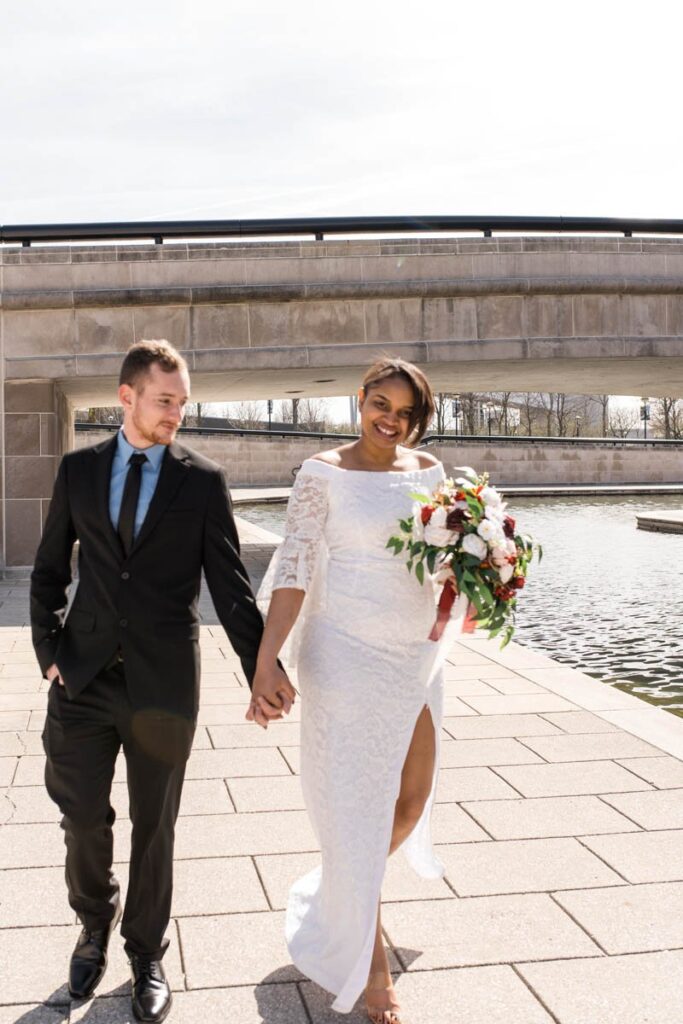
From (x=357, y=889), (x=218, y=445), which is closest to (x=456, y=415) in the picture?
(x=218, y=445)

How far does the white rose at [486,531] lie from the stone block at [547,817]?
190 cm

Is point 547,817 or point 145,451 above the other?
point 145,451

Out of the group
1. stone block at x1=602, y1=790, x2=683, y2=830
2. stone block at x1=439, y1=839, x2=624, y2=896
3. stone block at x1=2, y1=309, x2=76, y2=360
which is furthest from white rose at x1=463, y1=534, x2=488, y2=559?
stone block at x1=2, y1=309, x2=76, y2=360

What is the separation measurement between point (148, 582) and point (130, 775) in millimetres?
613

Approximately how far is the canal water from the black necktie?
19.2ft

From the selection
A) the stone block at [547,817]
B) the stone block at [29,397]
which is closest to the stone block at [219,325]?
the stone block at [29,397]

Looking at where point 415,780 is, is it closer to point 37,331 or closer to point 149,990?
point 149,990

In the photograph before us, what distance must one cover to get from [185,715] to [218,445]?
43869 mm

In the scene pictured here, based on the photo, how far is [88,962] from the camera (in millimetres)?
3539

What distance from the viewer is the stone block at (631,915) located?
151 inches

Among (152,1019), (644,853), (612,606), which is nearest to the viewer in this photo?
(152,1019)

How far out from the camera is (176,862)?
4652mm

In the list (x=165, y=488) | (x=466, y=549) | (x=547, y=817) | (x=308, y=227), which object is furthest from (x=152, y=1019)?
(x=308, y=227)

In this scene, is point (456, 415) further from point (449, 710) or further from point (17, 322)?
point (449, 710)
